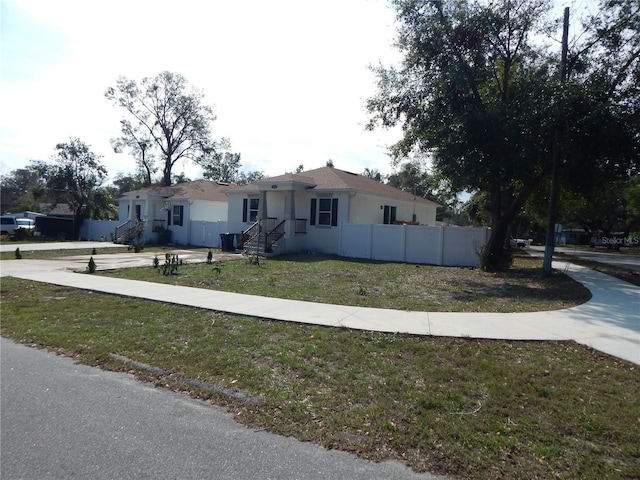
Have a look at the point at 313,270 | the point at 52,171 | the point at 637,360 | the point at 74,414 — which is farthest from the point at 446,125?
the point at 52,171

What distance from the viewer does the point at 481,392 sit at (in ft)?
14.8

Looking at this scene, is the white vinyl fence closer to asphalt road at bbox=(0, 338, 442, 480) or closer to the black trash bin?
the black trash bin

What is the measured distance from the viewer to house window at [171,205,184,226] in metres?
30.4

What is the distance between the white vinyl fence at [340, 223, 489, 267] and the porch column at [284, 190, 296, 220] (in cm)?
278

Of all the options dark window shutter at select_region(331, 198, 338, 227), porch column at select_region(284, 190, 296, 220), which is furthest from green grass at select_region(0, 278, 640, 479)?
dark window shutter at select_region(331, 198, 338, 227)

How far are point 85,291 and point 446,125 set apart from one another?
40.2 ft

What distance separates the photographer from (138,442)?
3.57m

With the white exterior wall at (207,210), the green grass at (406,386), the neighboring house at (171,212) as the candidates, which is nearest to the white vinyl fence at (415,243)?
the green grass at (406,386)

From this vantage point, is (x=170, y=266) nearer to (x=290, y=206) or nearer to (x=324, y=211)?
(x=290, y=206)

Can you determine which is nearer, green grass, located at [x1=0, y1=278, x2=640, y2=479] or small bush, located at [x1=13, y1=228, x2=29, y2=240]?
green grass, located at [x1=0, y1=278, x2=640, y2=479]

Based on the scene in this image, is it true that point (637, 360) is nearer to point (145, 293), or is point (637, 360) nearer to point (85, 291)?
point (145, 293)

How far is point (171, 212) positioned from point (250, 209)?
347 inches

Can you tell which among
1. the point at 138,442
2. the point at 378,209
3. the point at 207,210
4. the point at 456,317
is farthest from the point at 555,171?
the point at 207,210

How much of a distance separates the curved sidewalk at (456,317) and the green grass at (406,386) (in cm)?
42
